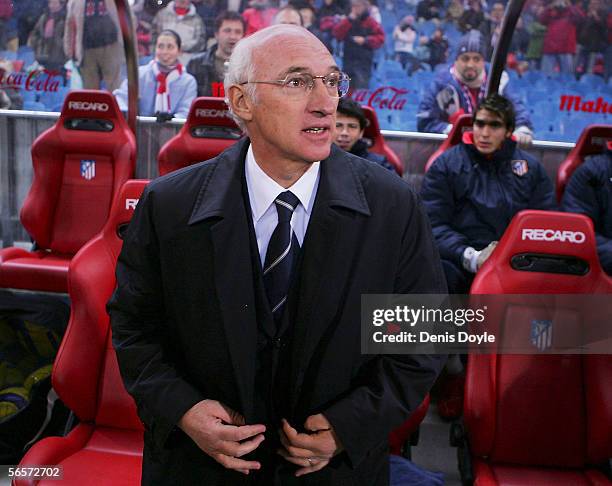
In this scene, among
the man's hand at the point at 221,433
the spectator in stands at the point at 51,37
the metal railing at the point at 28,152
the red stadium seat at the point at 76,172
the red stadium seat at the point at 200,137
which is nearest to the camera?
the man's hand at the point at 221,433

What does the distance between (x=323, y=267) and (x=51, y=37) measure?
17.3ft

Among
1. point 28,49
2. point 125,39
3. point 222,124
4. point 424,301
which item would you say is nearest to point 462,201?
point 222,124

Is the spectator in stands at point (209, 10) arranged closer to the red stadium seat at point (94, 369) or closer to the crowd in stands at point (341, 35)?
the crowd in stands at point (341, 35)

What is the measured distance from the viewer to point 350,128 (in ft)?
11.9

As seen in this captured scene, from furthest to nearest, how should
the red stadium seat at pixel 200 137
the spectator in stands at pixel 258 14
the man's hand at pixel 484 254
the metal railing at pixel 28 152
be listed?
the spectator in stands at pixel 258 14 → the metal railing at pixel 28 152 → the red stadium seat at pixel 200 137 → the man's hand at pixel 484 254

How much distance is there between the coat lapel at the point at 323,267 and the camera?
47.3 inches

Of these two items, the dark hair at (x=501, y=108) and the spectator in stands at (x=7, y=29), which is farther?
the spectator in stands at (x=7, y=29)

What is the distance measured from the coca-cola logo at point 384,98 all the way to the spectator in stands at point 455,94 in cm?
49

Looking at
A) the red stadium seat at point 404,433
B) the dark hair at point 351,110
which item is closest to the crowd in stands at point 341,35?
the dark hair at point 351,110

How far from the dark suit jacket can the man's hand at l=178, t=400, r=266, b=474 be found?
2cm

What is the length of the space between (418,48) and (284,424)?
558 centimetres

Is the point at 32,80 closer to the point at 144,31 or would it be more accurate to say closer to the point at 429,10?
the point at 144,31

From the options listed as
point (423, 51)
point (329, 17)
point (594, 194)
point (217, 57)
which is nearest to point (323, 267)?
point (594, 194)

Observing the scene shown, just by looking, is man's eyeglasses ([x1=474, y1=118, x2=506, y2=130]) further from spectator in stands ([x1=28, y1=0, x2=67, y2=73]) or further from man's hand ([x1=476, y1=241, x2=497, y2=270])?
spectator in stands ([x1=28, y1=0, x2=67, y2=73])
